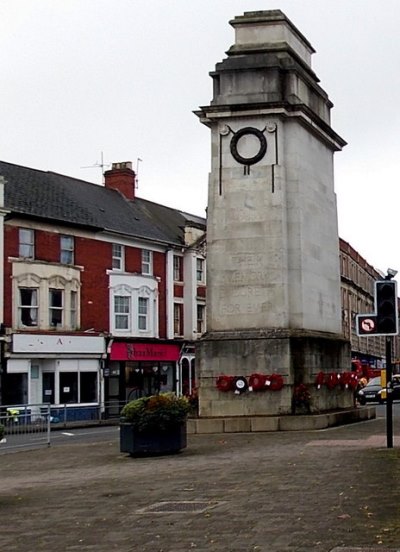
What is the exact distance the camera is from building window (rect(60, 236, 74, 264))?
48156mm

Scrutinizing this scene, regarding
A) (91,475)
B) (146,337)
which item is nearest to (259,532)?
(91,475)

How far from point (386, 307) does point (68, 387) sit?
31352mm

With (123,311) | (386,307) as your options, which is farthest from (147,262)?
(386,307)

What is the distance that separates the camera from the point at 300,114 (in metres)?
24.8

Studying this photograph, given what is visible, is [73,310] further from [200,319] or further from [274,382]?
[274,382]

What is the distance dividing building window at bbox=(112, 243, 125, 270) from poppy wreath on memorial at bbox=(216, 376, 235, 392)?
94.4 ft

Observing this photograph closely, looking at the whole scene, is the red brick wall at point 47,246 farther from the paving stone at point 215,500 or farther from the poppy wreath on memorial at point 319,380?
the paving stone at point 215,500

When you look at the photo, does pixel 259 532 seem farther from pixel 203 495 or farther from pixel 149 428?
pixel 149 428

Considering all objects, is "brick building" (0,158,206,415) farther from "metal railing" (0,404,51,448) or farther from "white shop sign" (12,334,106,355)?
"metal railing" (0,404,51,448)

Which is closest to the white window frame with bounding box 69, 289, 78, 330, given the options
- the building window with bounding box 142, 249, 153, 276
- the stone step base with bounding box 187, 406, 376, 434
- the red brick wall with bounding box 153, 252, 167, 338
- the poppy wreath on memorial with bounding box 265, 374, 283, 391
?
the building window with bounding box 142, 249, 153, 276

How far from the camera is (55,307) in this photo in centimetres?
4712

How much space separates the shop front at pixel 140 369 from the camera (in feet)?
169

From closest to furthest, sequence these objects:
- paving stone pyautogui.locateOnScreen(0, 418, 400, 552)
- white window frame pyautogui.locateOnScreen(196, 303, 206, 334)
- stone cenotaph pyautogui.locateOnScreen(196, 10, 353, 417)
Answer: paving stone pyautogui.locateOnScreen(0, 418, 400, 552) < stone cenotaph pyautogui.locateOnScreen(196, 10, 353, 417) < white window frame pyautogui.locateOnScreen(196, 303, 206, 334)

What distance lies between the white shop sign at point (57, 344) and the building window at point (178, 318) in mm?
8582
